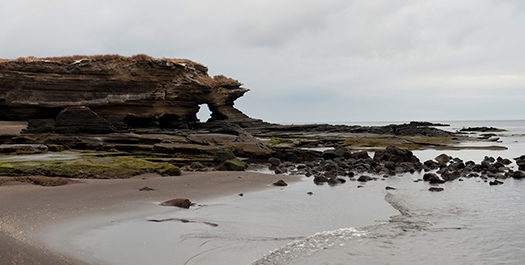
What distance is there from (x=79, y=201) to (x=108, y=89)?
3791cm

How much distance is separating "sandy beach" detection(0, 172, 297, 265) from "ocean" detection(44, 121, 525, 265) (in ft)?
1.86

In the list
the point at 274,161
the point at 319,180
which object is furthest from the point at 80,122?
the point at 319,180

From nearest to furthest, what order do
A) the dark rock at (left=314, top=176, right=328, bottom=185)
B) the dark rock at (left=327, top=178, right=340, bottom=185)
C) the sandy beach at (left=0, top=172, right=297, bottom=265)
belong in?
the sandy beach at (left=0, top=172, right=297, bottom=265) < the dark rock at (left=327, top=178, right=340, bottom=185) < the dark rock at (left=314, top=176, right=328, bottom=185)

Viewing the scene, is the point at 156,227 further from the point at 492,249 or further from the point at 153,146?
the point at 153,146

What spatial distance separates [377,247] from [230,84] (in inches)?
2058

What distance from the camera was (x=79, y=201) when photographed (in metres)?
8.94

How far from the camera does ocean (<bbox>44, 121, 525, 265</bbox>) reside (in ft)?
19.6

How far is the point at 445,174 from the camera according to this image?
1583cm

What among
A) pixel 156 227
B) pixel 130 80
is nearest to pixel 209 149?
pixel 156 227

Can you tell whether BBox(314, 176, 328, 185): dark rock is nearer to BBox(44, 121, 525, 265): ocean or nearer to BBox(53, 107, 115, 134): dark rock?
BBox(44, 121, 525, 265): ocean

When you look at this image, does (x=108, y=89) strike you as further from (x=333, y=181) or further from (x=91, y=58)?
(x=333, y=181)

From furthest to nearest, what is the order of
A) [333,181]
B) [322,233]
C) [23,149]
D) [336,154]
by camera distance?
1. [336,154]
2. [23,149]
3. [333,181]
4. [322,233]

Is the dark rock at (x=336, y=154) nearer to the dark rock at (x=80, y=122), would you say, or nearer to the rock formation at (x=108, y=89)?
the dark rock at (x=80, y=122)

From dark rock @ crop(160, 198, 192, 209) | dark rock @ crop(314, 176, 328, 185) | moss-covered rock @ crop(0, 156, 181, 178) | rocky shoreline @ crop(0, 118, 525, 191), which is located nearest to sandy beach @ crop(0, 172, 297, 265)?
dark rock @ crop(160, 198, 192, 209)
